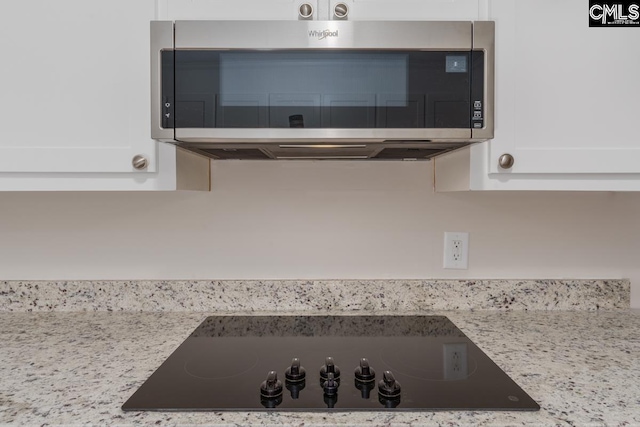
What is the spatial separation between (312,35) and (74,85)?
1.82 ft

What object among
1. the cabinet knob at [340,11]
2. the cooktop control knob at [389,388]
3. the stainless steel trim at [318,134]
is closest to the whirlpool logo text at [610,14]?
the stainless steel trim at [318,134]

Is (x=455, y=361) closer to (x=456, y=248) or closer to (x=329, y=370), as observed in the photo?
(x=329, y=370)

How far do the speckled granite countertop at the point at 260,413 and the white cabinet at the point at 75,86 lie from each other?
0.42 m

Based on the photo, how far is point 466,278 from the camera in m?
1.35

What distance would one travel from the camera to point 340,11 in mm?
959

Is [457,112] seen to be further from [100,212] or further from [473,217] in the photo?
[100,212]

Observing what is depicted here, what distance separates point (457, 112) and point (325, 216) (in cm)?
56

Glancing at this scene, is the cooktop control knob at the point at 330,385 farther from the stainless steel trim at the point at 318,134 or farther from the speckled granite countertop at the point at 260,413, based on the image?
the stainless steel trim at the point at 318,134

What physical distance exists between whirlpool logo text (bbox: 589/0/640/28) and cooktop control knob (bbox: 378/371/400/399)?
889mm

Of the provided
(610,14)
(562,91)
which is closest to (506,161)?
(562,91)

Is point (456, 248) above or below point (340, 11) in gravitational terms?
below

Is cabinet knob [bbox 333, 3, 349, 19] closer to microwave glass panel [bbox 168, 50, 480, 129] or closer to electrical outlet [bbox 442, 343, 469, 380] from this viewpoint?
microwave glass panel [bbox 168, 50, 480, 129]

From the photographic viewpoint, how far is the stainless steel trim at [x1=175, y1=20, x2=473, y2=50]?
0.89 meters

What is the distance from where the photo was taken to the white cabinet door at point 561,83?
98cm
